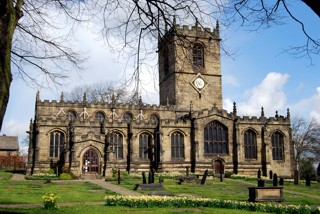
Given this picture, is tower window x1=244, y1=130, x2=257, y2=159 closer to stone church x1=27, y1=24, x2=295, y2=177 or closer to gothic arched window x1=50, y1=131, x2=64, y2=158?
stone church x1=27, y1=24, x2=295, y2=177

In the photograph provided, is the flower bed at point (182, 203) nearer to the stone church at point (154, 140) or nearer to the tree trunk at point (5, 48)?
the tree trunk at point (5, 48)

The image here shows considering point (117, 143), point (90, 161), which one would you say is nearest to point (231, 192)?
point (90, 161)

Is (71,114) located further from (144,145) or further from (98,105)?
(144,145)

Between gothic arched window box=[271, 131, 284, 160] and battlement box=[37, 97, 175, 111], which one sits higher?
battlement box=[37, 97, 175, 111]

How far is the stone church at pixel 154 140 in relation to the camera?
38.3 m

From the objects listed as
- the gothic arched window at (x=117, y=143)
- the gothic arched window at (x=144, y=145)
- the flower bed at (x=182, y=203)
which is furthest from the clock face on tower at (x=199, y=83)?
the flower bed at (x=182, y=203)

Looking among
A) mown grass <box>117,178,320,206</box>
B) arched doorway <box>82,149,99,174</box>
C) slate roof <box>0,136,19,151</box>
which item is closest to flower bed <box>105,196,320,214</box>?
mown grass <box>117,178,320,206</box>

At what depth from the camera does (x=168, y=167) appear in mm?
41219

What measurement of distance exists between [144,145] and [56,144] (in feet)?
31.4

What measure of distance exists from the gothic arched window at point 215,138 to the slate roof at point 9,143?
4477 cm

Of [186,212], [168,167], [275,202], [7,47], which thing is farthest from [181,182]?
[7,47]

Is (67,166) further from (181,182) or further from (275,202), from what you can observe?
(275,202)

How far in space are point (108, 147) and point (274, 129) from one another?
20531 mm

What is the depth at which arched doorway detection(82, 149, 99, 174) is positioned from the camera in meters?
37.7
